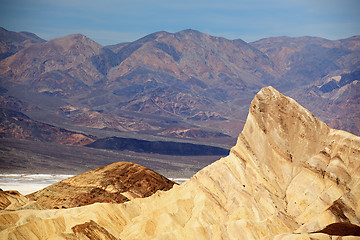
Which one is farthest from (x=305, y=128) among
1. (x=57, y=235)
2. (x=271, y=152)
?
(x=57, y=235)

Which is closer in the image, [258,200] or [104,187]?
[258,200]

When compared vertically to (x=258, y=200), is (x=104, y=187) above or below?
below

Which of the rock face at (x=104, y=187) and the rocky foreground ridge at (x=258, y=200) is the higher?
the rocky foreground ridge at (x=258, y=200)

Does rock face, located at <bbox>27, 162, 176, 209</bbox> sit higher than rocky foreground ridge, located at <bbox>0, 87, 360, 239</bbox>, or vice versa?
rocky foreground ridge, located at <bbox>0, 87, 360, 239</bbox>

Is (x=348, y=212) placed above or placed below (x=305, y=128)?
below

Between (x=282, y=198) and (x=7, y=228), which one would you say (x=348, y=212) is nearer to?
→ (x=282, y=198)
